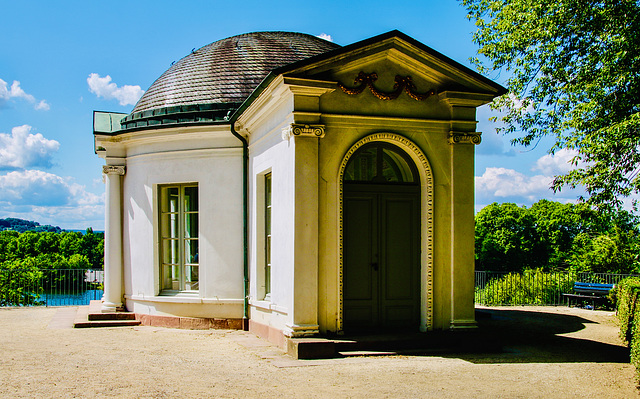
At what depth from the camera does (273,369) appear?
7531mm

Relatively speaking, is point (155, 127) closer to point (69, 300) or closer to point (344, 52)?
point (344, 52)

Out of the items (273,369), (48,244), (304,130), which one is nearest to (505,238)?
(304,130)

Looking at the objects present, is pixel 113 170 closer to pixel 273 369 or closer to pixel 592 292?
pixel 273 369

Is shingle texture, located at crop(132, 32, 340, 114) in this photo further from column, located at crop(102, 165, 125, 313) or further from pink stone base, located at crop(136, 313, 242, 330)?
pink stone base, located at crop(136, 313, 242, 330)

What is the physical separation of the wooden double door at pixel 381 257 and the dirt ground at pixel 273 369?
1.19 m

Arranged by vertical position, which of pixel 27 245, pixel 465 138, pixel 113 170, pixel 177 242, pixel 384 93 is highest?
pixel 384 93

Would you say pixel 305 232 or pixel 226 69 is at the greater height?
pixel 226 69

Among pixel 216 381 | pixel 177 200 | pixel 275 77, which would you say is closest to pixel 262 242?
pixel 177 200

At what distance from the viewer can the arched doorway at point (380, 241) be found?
9320 millimetres

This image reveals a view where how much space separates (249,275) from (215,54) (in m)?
5.93

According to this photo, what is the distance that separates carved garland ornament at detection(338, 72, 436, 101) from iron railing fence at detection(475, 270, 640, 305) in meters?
11.5

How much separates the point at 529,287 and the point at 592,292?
3731 millimetres

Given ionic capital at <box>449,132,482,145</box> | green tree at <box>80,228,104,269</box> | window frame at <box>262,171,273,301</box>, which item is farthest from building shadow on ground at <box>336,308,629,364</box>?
Result: green tree at <box>80,228,104,269</box>

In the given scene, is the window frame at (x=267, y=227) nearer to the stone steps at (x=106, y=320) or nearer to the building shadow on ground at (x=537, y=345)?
the stone steps at (x=106, y=320)
